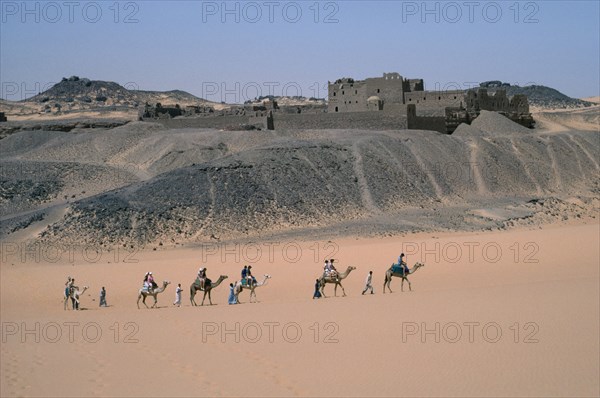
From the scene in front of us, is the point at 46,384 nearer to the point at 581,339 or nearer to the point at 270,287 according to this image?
the point at 581,339

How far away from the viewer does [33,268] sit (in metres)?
30.1

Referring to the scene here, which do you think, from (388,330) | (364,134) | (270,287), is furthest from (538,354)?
(364,134)

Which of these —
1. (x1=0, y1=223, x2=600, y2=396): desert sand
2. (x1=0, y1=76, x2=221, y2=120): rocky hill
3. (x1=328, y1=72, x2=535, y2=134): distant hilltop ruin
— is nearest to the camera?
(x1=0, y1=223, x2=600, y2=396): desert sand

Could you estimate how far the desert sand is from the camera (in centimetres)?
1250

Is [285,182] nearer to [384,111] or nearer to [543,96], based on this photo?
[384,111]

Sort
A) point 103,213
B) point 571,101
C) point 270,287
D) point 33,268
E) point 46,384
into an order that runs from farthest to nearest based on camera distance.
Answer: point 571,101
point 103,213
point 33,268
point 270,287
point 46,384

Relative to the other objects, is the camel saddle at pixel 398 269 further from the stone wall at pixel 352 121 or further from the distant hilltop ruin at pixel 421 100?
the distant hilltop ruin at pixel 421 100

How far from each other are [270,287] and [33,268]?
391 inches

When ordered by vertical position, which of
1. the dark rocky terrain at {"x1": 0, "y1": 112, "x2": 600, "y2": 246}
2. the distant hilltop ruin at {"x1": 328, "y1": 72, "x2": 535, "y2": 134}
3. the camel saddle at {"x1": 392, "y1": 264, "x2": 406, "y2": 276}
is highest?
the distant hilltop ruin at {"x1": 328, "y1": 72, "x2": 535, "y2": 134}

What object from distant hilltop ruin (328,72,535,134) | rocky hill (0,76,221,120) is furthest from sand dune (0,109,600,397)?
rocky hill (0,76,221,120)

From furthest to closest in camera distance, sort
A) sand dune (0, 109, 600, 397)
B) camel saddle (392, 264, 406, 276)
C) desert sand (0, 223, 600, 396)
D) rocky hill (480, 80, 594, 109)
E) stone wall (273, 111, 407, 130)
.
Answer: rocky hill (480, 80, 594, 109)
stone wall (273, 111, 407, 130)
camel saddle (392, 264, 406, 276)
sand dune (0, 109, 600, 397)
desert sand (0, 223, 600, 396)

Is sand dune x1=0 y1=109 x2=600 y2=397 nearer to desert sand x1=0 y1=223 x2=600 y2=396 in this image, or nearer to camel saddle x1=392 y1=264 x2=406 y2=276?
desert sand x1=0 y1=223 x2=600 y2=396

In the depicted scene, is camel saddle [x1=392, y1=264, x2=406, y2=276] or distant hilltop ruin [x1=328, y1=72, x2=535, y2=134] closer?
camel saddle [x1=392, y1=264, x2=406, y2=276]

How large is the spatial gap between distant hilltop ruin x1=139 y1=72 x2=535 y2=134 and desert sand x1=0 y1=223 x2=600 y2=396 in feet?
83.7
